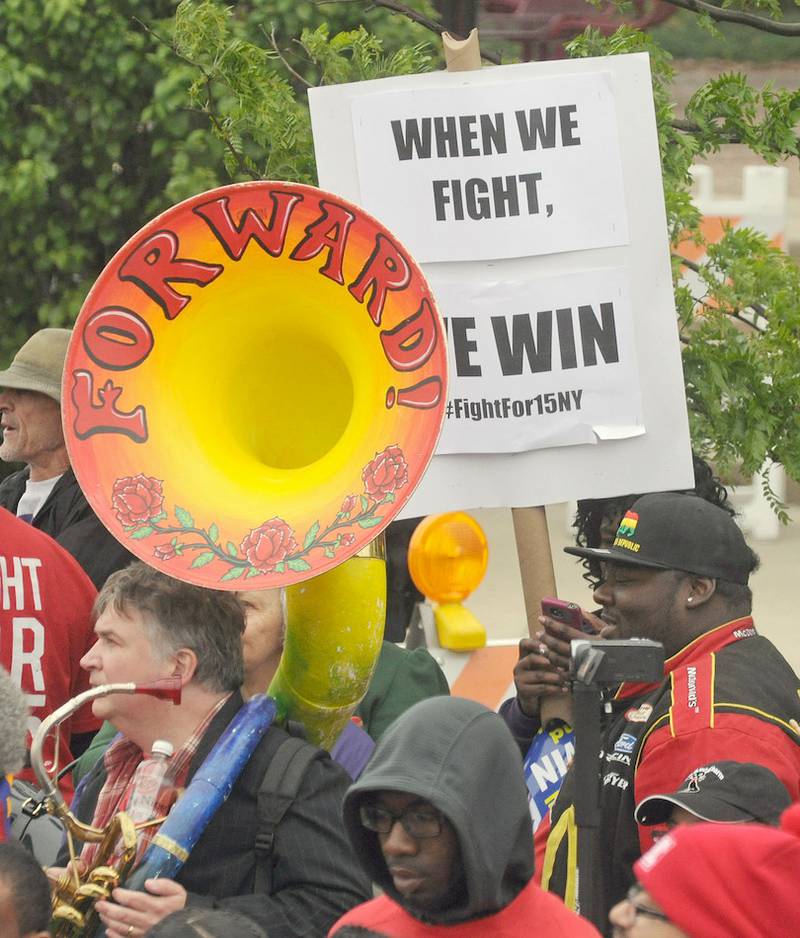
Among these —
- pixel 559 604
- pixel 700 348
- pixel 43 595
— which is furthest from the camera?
pixel 700 348

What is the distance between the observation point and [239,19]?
6.41 m

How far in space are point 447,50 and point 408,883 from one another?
6.52ft

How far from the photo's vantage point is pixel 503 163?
12.4 feet

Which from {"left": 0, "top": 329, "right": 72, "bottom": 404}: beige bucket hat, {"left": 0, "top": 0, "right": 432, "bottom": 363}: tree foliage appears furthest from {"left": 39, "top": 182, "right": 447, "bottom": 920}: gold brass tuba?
{"left": 0, "top": 0, "right": 432, "bottom": 363}: tree foliage

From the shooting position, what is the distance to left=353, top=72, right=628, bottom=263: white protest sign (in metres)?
3.77

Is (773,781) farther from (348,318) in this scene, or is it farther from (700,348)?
(700,348)

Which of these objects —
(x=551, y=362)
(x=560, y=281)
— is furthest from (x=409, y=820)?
(x=560, y=281)

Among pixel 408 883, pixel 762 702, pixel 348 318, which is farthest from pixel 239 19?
pixel 408 883

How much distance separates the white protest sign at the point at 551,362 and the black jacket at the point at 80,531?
4.17ft

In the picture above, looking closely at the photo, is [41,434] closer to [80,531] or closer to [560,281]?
[80,531]

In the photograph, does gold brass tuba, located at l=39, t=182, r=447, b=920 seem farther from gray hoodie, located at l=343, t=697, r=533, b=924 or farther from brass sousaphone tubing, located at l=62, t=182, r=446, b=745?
gray hoodie, located at l=343, t=697, r=533, b=924

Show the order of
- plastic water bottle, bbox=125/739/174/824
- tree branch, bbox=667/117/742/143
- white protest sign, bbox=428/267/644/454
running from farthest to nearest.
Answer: tree branch, bbox=667/117/742/143 → white protest sign, bbox=428/267/644/454 → plastic water bottle, bbox=125/739/174/824

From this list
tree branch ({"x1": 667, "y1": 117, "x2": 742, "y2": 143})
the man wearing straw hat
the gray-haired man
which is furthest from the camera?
→ the man wearing straw hat

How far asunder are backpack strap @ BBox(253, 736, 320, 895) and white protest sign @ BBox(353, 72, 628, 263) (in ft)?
4.21
